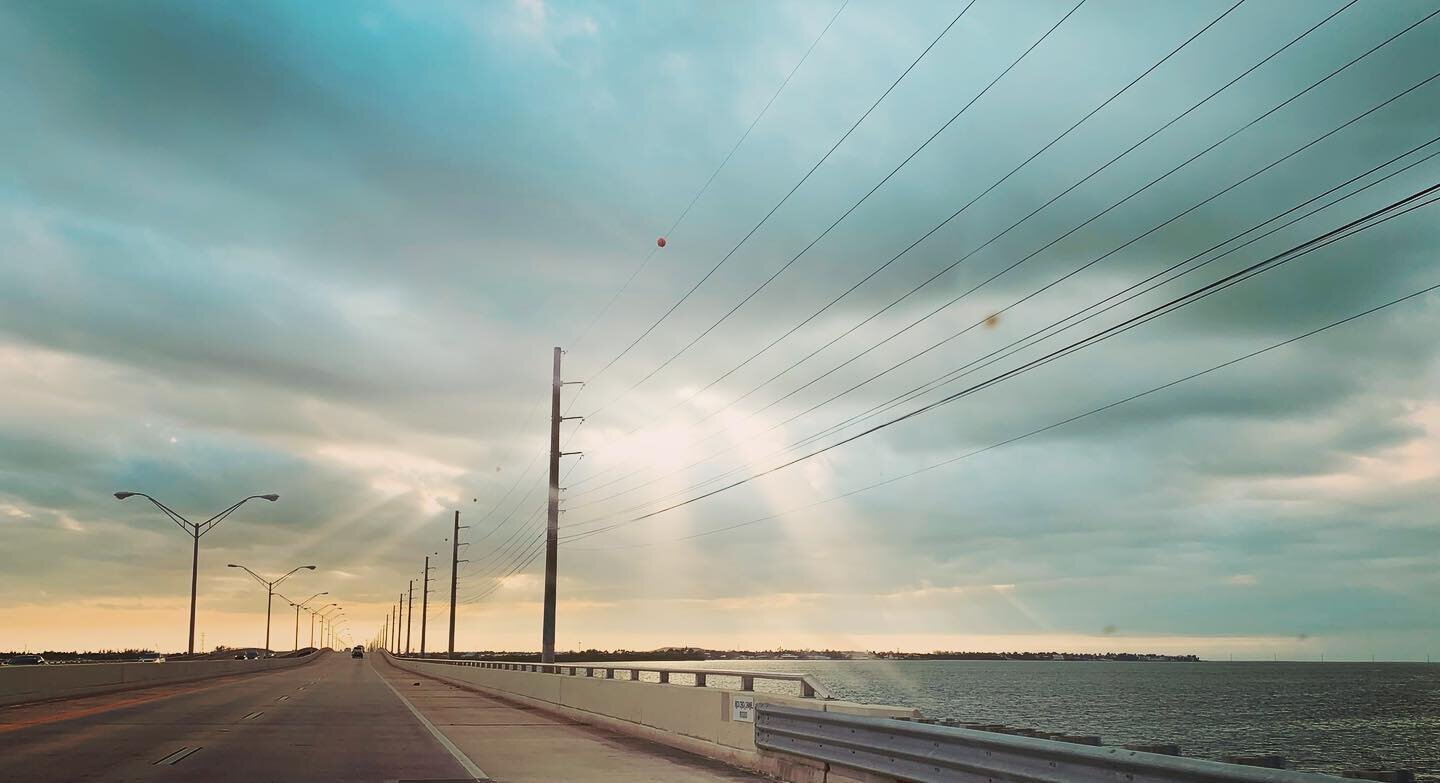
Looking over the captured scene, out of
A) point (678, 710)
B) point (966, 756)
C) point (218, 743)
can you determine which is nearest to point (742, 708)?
point (678, 710)

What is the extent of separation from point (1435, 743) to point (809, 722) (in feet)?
274

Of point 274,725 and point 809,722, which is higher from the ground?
point 809,722

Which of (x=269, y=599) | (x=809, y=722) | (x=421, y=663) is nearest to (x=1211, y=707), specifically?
(x=421, y=663)

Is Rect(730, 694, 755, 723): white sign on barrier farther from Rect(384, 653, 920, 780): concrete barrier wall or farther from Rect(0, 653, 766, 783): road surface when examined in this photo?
Rect(0, 653, 766, 783): road surface

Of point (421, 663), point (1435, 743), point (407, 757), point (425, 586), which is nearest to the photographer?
point (407, 757)

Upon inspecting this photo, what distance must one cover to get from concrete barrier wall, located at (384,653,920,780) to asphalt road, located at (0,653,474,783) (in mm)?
3879

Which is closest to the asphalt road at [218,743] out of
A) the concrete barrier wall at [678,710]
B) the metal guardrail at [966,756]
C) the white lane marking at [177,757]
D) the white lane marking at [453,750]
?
the white lane marking at [177,757]

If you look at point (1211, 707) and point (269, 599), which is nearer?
point (269, 599)

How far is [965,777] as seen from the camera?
946 cm

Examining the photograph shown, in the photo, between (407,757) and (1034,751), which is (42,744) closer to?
(407,757)

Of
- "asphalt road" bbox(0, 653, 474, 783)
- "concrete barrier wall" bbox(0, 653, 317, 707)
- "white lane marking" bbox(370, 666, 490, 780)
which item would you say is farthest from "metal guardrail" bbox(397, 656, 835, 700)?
"concrete barrier wall" bbox(0, 653, 317, 707)

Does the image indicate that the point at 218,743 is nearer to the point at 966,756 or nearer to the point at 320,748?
the point at 320,748

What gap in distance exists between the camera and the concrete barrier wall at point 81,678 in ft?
106

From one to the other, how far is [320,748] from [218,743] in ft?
6.81
